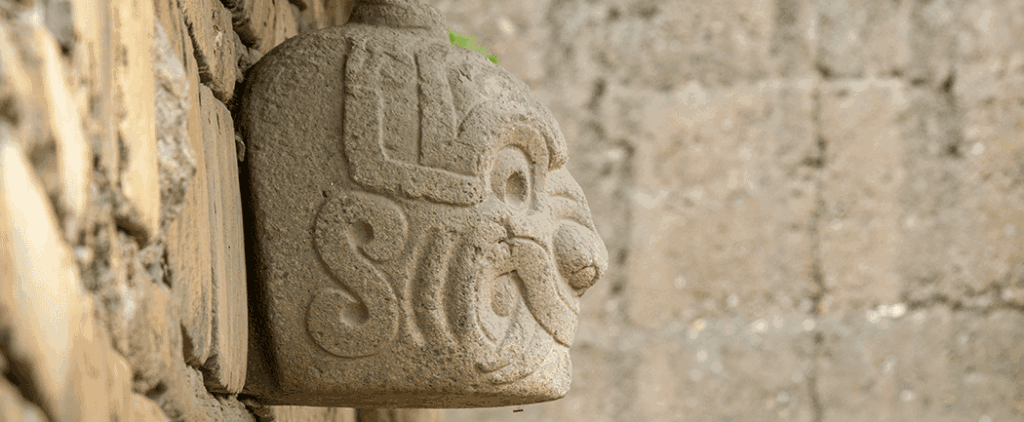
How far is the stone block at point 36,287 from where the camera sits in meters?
0.54

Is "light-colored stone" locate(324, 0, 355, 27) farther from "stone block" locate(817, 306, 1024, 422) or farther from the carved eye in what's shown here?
"stone block" locate(817, 306, 1024, 422)

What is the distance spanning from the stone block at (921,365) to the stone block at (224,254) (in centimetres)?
255

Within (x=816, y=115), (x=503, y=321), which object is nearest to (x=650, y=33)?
(x=816, y=115)

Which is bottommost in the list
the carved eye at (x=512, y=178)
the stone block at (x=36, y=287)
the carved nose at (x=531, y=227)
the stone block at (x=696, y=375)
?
the stone block at (x=696, y=375)

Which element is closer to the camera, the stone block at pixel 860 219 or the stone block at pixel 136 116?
the stone block at pixel 136 116

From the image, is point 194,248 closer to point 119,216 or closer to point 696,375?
point 119,216

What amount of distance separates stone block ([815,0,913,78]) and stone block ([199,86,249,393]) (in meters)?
2.62

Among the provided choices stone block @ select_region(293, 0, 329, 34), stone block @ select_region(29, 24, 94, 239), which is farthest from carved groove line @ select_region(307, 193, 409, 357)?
stone block @ select_region(293, 0, 329, 34)

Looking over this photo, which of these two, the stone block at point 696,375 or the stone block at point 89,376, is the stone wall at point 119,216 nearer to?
the stone block at point 89,376

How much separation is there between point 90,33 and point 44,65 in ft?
0.30

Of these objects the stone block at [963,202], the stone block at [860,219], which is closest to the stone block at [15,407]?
the stone block at [860,219]

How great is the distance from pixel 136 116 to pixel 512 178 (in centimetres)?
59

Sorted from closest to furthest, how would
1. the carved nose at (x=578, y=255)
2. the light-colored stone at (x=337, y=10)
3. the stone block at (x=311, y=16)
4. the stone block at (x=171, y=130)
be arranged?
1. the stone block at (x=171, y=130)
2. the carved nose at (x=578, y=255)
3. the stone block at (x=311, y=16)
4. the light-colored stone at (x=337, y=10)

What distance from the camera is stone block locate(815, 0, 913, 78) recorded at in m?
3.37
